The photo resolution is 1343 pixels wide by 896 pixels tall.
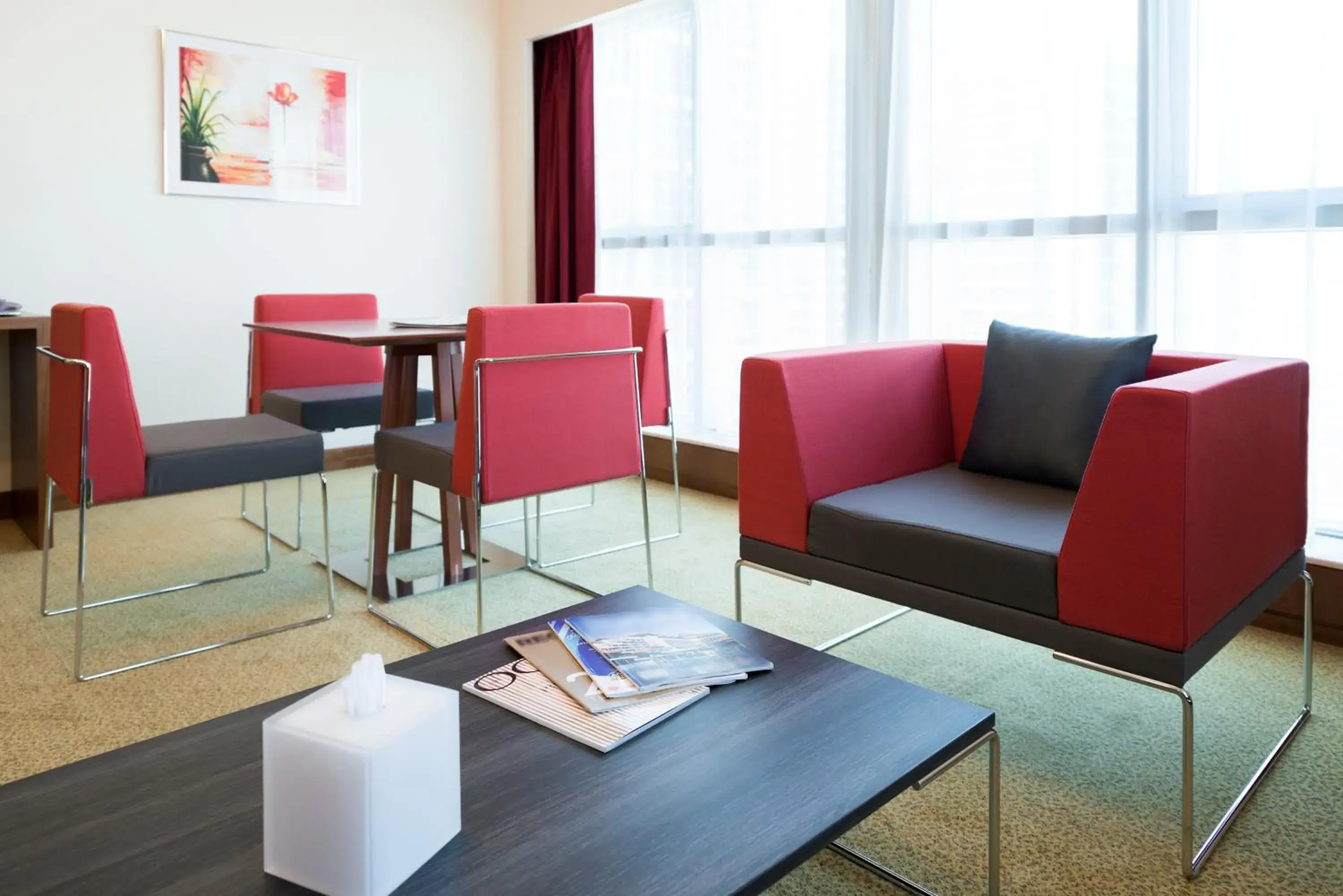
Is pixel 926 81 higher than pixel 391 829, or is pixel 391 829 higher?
pixel 926 81

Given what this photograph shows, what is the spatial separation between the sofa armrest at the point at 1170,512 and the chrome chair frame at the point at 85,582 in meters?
1.94

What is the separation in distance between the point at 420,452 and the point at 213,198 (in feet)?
8.62

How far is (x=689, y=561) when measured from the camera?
11.6ft

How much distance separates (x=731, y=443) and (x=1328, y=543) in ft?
7.89

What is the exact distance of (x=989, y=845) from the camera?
1.48m

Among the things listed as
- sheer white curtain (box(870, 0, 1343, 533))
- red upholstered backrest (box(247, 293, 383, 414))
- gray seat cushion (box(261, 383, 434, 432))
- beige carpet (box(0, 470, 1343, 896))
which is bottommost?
beige carpet (box(0, 470, 1343, 896))

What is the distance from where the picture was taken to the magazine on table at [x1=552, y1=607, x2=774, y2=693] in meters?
1.44

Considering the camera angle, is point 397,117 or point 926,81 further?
point 397,117

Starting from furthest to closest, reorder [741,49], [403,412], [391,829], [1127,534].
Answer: [741,49]
[403,412]
[1127,534]
[391,829]

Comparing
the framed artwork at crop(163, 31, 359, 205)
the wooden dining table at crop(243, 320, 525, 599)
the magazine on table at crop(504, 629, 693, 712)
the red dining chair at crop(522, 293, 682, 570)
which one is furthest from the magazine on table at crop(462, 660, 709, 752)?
the framed artwork at crop(163, 31, 359, 205)

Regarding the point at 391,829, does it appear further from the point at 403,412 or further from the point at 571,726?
the point at 403,412

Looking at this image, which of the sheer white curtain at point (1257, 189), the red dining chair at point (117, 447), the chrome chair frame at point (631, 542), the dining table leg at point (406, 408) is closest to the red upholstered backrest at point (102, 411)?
the red dining chair at point (117, 447)

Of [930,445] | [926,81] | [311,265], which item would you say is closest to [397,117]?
[311,265]

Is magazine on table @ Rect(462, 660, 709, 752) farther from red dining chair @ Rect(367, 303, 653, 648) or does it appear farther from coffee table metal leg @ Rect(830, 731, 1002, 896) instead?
red dining chair @ Rect(367, 303, 653, 648)
